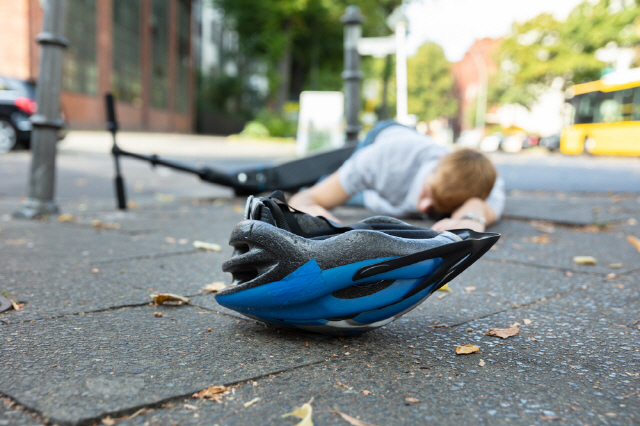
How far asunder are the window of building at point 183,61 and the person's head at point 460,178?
3212cm

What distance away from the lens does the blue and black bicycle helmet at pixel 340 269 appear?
1.36m

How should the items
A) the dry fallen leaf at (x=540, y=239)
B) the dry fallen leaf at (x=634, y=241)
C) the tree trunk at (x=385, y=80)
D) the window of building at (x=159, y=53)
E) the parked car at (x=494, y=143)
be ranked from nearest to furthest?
the dry fallen leaf at (x=634, y=241) < the dry fallen leaf at (x=540, y=239) < the tree trunk at (x=385, y=80) < the window of building at (x=159, y=53) < the parked car at (x=494, y=143)

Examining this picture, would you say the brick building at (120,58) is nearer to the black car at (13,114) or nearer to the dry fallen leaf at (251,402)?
the black car at (13,114)

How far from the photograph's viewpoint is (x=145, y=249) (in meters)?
2.94

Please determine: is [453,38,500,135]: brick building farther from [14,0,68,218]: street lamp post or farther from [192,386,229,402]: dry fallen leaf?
[192,386,229,402]: dry fallen leaf

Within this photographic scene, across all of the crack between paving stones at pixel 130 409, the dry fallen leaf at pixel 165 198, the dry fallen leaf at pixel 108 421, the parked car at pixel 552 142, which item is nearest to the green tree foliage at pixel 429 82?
the parked car at pixel 552 142

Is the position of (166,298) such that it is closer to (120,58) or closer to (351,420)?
(351,420)

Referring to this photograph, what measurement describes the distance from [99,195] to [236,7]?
2277 centimetres

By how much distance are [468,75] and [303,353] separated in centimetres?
7012

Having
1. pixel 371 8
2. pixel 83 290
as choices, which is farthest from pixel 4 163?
pixel 371 8

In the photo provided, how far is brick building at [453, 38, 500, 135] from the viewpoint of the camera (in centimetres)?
6322

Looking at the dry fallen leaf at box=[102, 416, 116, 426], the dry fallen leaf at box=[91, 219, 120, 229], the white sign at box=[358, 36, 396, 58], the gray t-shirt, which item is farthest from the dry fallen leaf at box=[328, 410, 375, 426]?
the white sign at box=[358, 36, 396, 58]

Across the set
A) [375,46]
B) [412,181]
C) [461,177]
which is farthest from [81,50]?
[461,177]

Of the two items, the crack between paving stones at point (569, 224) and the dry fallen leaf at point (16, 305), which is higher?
the crack between paving stones at point (569, 224)
